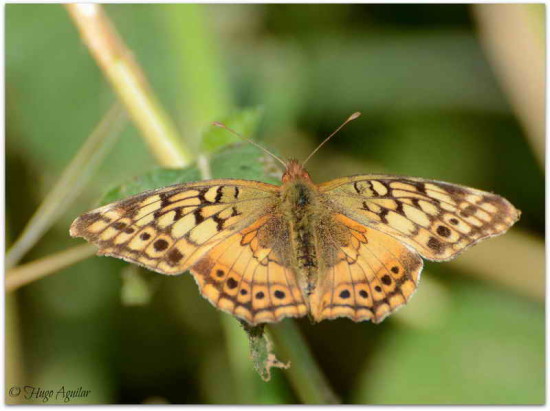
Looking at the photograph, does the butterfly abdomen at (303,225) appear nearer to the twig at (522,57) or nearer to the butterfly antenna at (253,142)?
the butterfly antenna at (253,142)

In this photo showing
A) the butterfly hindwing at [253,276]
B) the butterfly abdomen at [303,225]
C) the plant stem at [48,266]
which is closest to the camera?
the butterfly hindwing at [253,276]

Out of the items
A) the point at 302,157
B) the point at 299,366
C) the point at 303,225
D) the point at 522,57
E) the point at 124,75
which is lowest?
the point at 302,157

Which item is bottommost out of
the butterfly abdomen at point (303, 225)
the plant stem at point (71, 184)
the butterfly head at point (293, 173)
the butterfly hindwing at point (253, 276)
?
the butterfly abdomen at point (303, 225)

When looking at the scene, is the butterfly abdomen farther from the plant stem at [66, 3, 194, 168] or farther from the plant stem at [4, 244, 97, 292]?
the plant stem at [4, 244, 97, 292]

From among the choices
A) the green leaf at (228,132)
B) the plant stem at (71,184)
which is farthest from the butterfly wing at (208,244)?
the plant stem at (71,184)

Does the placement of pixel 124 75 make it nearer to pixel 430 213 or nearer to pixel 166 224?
pixel 166 224

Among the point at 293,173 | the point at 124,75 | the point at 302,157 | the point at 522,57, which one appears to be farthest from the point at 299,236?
the point at 522,57

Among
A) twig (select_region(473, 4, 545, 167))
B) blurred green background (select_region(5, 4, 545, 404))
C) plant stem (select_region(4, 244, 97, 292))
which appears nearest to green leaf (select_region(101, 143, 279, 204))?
plant stem (select_region(4, 244, 97, 292))
